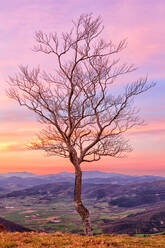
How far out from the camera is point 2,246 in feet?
45.2

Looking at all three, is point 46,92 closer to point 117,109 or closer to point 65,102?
point 65,102

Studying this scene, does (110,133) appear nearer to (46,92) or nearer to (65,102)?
(65,102)

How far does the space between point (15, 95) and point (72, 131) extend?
6928 millimetres

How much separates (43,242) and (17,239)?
216cm

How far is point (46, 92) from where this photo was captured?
24953mm

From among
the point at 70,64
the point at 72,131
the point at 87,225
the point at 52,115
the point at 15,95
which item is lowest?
the point at 87,225

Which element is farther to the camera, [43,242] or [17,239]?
[17,239]

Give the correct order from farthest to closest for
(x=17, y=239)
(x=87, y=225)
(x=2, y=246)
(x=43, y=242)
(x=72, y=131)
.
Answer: (x=72, y=131)
(x=87, y=225)
(x=17, y=239)
(x=43, y=242)
(x=2, y=246)

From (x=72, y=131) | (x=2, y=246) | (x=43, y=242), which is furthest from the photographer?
(x=72, y=131)

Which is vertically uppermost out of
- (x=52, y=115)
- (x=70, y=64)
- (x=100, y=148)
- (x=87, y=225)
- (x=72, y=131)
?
(x=70, y=64)

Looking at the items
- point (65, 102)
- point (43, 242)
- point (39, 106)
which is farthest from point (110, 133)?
point (43, 242)

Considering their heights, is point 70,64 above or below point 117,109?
above

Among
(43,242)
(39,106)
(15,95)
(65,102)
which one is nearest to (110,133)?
(65,102)

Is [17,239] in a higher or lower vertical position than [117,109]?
lower
